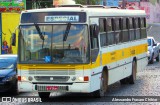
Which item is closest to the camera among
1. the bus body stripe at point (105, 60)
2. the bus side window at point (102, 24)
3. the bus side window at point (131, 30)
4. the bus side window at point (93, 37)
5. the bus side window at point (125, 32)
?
the bus body stripe at point (105, 60)

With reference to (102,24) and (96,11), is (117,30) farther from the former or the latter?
(96,11)

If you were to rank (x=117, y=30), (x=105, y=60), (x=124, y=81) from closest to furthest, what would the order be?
(x=105, y=60), (x=117, y=30), (x=124, y=81)

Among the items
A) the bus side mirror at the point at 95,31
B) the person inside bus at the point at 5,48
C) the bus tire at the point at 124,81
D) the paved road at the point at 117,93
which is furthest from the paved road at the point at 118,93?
the person inside bus at the point at 5,48

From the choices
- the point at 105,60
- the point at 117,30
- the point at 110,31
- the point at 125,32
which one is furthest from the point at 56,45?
the point at 125,32

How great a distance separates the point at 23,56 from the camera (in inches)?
617

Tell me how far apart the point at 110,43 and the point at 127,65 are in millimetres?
2687

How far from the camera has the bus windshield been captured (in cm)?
1527

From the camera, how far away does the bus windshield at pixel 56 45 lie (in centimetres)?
1527

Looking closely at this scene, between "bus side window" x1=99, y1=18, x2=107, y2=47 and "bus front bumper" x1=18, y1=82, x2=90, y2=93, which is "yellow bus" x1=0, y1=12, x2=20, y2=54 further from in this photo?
"bus front bumper" x1=18, y1=82, x2=90, y2=93

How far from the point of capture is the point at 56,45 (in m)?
15.4

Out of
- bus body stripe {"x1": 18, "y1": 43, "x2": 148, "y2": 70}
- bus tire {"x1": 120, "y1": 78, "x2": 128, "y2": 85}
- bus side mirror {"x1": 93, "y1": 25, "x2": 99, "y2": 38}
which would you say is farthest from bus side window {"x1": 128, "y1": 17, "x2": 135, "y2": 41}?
bus side mirror {"x1": 93, "y1": 25, "x2": 99, "y2": 38}

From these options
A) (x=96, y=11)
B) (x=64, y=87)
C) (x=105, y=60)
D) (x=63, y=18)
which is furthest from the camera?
(x=105, y=60)

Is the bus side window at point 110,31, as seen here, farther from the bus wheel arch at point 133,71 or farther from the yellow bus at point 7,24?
the yellow bus at point 7,24

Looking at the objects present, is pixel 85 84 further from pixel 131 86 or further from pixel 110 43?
pixel 131 86
